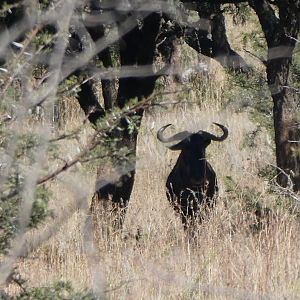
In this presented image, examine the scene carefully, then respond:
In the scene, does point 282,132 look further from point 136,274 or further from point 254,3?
point 136,274

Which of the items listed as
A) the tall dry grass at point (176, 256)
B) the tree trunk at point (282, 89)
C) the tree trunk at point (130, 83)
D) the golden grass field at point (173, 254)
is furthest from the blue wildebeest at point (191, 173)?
the tree trunk at point (282, 89)

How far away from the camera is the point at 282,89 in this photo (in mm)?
7668

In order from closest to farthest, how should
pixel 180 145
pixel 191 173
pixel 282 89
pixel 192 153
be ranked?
pixel 282 89 → pixel 191 173 → pixel 192 153 → pixel 180 145

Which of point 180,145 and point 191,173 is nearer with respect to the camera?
point 191,173

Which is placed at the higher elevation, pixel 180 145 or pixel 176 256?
pixel 180 145

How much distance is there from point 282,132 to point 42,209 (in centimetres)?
429

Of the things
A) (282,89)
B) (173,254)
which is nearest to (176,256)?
(173,254)

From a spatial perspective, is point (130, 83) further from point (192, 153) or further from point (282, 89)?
point (192, 153)

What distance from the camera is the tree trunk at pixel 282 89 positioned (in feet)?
24.8

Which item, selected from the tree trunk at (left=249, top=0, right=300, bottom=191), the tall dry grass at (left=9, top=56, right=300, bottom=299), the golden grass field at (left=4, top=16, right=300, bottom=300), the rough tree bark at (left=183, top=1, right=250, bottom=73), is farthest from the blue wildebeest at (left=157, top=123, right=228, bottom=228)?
the tree trunk at (left=249, top=0, right=300, bottom=191)

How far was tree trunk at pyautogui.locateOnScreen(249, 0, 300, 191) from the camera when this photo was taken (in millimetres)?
7559

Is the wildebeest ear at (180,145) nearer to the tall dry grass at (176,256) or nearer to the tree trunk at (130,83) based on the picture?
the tall dry grass at (176,256)

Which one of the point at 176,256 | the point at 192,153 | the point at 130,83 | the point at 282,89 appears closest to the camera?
the point at 176,256

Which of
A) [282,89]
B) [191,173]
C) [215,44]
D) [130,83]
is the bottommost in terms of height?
[191,173]
